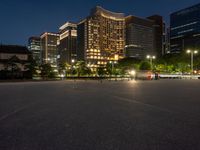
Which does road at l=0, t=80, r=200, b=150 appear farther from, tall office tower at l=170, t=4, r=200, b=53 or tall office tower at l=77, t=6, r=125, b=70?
tall office tower at l=170, t=4, r=200, b=53

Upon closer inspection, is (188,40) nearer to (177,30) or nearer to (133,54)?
(177,30)

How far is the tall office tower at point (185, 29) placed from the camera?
6173 inches

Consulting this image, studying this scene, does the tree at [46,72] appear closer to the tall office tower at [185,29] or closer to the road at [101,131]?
the road at [101,131]

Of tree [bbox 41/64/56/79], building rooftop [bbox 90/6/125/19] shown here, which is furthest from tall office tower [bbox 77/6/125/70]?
tree [bbox 41/64/56/79]

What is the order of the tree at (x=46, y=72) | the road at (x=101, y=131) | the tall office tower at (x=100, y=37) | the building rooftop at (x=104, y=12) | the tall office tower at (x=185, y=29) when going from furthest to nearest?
the building rooftop at (x=104, y=12) → the tall office tower at (x=100, y=37) → the tall office tower at (x=185, y=29) → the tree at (x=46, y=72) → the road at (x=101, y=131)

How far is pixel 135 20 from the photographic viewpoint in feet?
640

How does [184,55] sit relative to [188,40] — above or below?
below

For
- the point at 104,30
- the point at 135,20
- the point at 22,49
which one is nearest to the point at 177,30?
the point at 135,20

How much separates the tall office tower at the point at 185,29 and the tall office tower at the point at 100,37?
45.8 metres

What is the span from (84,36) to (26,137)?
556 feet

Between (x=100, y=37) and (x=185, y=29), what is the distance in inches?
2860

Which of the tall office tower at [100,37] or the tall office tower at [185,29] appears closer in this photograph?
the tall office tower at [185,29]

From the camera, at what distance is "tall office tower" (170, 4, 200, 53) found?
157m

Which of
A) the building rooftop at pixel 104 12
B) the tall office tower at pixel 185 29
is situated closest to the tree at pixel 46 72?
the tall office tower at pixel 185 29
